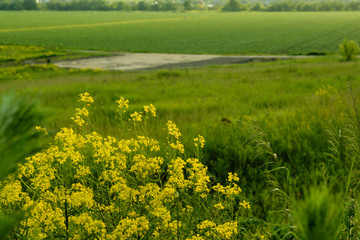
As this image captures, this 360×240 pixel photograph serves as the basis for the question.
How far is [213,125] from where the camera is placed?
19.0ft

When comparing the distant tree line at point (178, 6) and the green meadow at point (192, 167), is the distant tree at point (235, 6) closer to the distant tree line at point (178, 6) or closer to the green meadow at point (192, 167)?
the distant tree line at point (178, 6)

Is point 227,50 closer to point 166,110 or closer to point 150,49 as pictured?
point 150,49

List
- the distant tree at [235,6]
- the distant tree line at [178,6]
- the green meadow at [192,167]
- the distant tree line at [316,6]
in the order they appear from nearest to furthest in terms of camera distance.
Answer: the green meadow at [192,167]
the distant tree line at [316,6]
the distant tree line at [178,6]
the distant tree at [235,6]

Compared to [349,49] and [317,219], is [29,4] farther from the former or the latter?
[317,219]

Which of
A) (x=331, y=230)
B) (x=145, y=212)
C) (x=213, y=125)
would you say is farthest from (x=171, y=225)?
(x=213, y=125)

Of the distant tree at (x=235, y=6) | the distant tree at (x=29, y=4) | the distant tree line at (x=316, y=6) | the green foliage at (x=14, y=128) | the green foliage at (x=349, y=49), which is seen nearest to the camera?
the green foliage at (x=14, y=128)

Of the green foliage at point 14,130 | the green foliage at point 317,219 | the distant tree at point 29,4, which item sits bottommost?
the green foliage at point 317,219

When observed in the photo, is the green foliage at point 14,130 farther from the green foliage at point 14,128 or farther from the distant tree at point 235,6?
the distant tree at point 235,6

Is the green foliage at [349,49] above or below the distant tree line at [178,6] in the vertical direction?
below

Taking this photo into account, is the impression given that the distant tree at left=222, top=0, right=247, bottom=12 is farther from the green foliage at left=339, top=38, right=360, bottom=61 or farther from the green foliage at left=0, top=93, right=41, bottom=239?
the green foliage at left=0, top=93, right=41, bottom=239

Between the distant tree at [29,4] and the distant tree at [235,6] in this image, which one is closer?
the distant tree at [29,4]

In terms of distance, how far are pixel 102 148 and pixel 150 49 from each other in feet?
198

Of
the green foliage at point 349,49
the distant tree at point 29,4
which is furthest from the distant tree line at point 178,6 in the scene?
the green foliage at point 349,49

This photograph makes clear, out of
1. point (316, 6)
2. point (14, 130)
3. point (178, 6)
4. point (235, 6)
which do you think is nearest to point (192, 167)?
point (14, 130)
